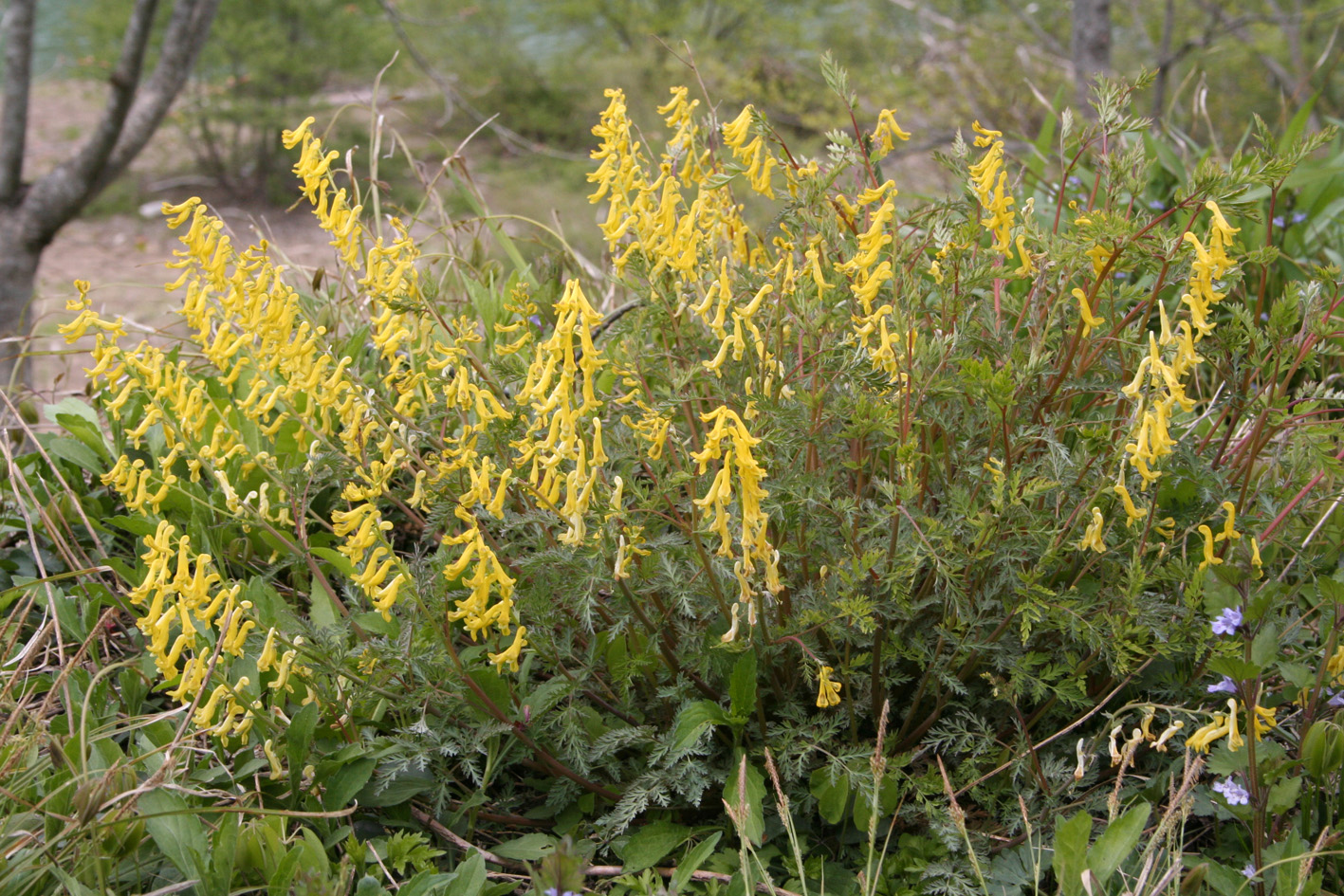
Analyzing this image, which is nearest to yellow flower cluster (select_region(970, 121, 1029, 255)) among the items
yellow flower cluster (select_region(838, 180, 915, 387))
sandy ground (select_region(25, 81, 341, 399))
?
yellow flower cluster (select_region(838, 180, 915, 387))

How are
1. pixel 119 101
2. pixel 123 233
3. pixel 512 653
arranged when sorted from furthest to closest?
pixel 123 233
pixel 119 101
pixel 512 653

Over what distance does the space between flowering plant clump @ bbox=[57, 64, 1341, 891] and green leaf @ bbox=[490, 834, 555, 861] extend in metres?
0.08

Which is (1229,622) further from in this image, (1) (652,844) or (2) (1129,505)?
(1) (652,844)

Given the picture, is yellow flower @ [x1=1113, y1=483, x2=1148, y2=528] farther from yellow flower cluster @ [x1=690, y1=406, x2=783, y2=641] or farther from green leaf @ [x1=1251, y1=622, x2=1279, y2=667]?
yellow flower cluster @ [x1=690, y1=406, x2=783, y2=641]

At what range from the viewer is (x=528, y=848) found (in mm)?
1654

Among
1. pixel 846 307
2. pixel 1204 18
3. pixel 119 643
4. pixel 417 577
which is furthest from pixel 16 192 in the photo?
pixel 1204 18

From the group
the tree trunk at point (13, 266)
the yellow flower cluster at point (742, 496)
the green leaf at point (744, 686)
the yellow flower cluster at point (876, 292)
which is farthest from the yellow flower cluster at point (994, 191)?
the tree trunk at point (13, 266)

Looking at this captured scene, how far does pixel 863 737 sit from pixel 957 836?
0.83ft

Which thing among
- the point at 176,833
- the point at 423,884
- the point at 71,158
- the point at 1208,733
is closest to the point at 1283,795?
the point at 1208,733

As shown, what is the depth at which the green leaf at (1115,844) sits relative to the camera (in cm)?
141

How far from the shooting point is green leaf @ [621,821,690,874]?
1583 mm

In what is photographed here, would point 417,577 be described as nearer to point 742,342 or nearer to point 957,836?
point 742,342

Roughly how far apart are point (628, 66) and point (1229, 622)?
1307 centimetres

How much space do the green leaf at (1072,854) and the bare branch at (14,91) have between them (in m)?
4.55
